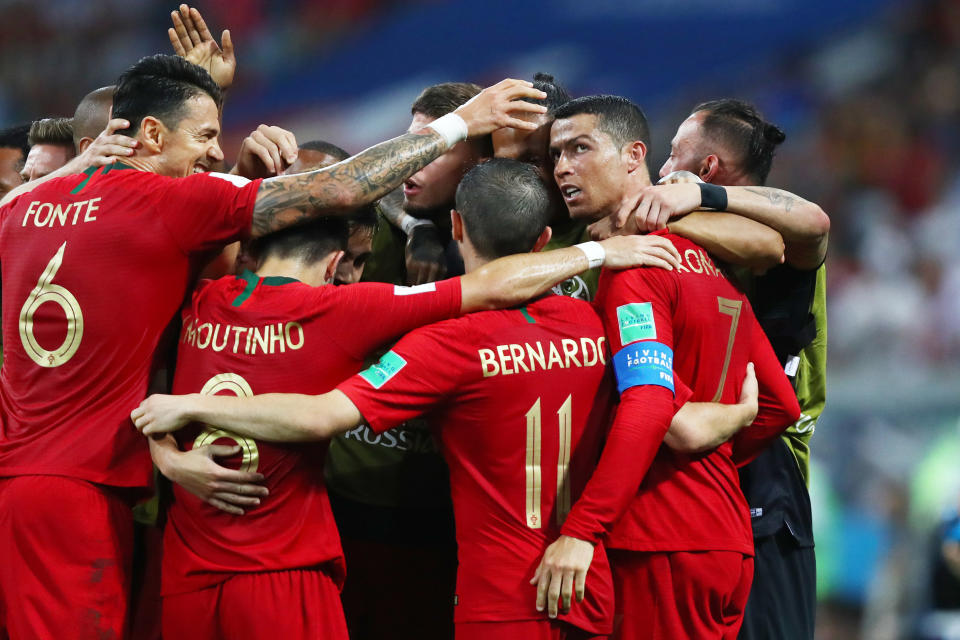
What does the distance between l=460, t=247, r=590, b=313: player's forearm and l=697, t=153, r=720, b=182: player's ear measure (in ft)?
4.62

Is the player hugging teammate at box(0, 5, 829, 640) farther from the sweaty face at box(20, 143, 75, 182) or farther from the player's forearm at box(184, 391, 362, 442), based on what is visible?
the sweaty face at box(20, 143, 75, 182)

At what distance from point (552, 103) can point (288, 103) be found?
9.55 m

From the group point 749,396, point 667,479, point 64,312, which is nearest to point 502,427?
point 667,479

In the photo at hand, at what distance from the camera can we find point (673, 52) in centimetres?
1279

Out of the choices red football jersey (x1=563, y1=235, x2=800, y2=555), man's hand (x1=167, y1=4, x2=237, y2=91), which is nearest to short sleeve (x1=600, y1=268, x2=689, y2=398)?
red football jersey (x1=563, y1=235, x2=800, y2=555)

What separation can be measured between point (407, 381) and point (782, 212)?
1762 mm

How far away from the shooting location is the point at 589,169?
15.2 feet

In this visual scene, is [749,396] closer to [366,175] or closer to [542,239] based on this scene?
[542,239]

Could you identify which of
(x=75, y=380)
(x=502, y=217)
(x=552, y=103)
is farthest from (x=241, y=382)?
(x=552, y=103)

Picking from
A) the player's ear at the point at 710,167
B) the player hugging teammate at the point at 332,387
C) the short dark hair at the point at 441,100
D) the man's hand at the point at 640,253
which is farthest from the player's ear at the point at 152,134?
the player's ear at the point at 710,167

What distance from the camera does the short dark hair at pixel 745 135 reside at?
5176 millimetres

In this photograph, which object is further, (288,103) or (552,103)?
(288,103)

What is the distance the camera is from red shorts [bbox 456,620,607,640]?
12.3 ft

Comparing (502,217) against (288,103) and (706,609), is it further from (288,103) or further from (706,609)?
(288,103)
